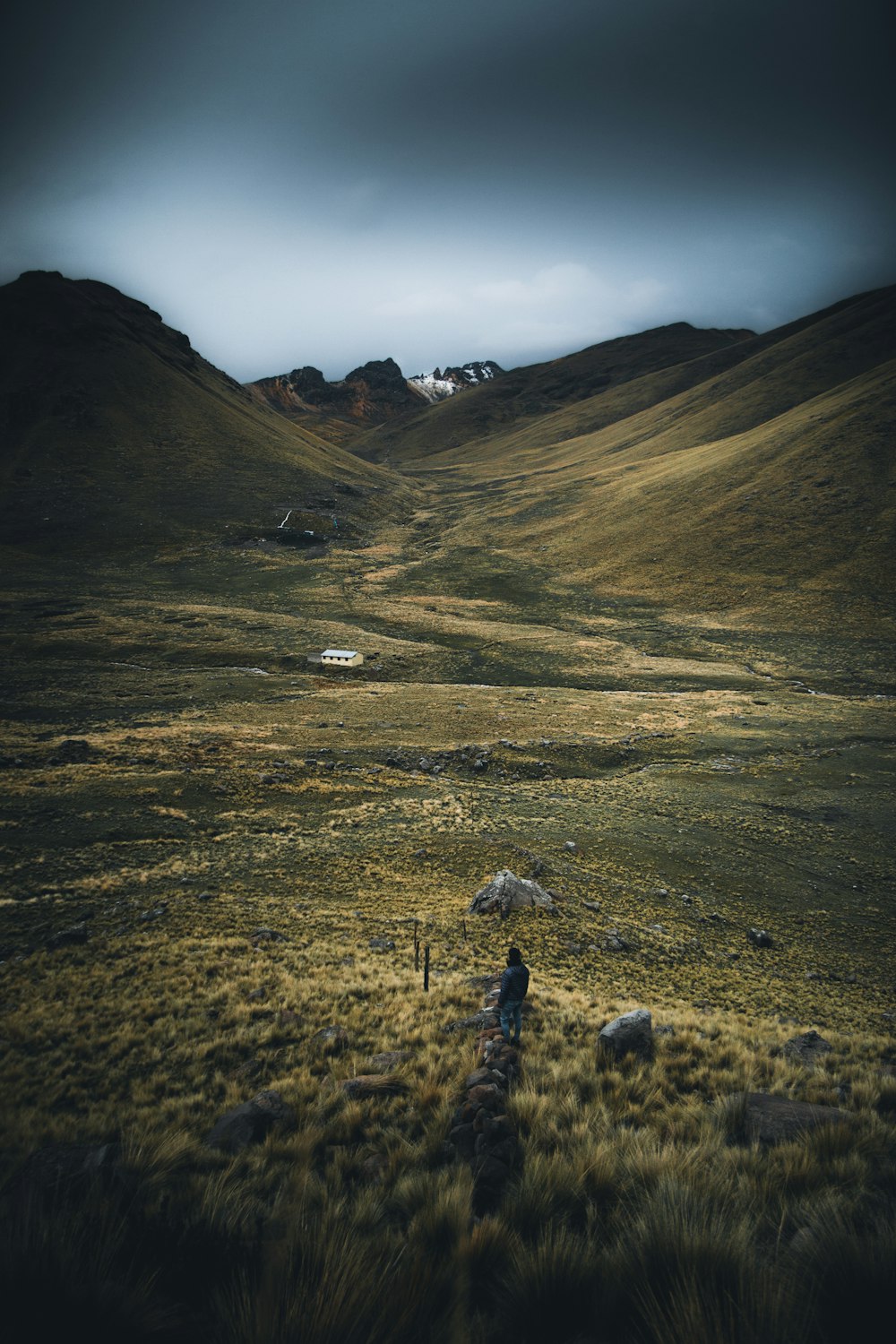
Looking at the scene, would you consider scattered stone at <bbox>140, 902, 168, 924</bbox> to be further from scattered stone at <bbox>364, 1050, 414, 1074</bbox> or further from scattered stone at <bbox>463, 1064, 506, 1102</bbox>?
scattered stone at <bbox>463, 1064, 506, 1102</bbox>

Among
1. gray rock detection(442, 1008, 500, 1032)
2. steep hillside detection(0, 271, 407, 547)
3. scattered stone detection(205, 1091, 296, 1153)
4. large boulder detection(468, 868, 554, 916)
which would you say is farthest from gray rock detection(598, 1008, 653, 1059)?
steep hillside detection(0, 271, 407, 547)

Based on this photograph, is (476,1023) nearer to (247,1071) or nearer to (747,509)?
(247,1071)

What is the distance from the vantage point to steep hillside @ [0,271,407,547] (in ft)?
402

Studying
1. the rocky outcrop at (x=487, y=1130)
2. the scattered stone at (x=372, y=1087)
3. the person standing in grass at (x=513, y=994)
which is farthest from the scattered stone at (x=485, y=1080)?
the person standing in grass at (x=513, y=994)

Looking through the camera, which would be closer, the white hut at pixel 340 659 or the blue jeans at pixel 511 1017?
the blue jeans at pixel 511 1017

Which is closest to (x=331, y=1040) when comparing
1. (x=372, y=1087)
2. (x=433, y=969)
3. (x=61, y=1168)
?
(x=372, y=1087)

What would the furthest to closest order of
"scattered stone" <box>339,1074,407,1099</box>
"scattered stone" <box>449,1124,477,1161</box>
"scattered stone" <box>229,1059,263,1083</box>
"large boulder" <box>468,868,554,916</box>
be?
"large boulder" <box>468,868,554,916</box> < "scattered stone" <box>229,1059,263,1083</box> < "scattered stone" <box>339,1074,407,1099</box> < "scattered stone" <box>449,1124,477,1161</box>

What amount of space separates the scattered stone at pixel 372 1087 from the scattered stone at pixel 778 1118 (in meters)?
4.31

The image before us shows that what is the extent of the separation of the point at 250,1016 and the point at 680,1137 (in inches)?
322

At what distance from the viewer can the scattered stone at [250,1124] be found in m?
6.38

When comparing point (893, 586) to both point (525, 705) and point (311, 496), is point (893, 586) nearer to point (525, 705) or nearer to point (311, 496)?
point (525, 705)

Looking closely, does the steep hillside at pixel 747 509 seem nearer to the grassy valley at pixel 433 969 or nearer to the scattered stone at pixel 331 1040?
the grassy valley at pixel 433 969

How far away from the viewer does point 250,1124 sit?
6715 mm

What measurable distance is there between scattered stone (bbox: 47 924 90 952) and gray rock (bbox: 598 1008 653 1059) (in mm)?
13719
